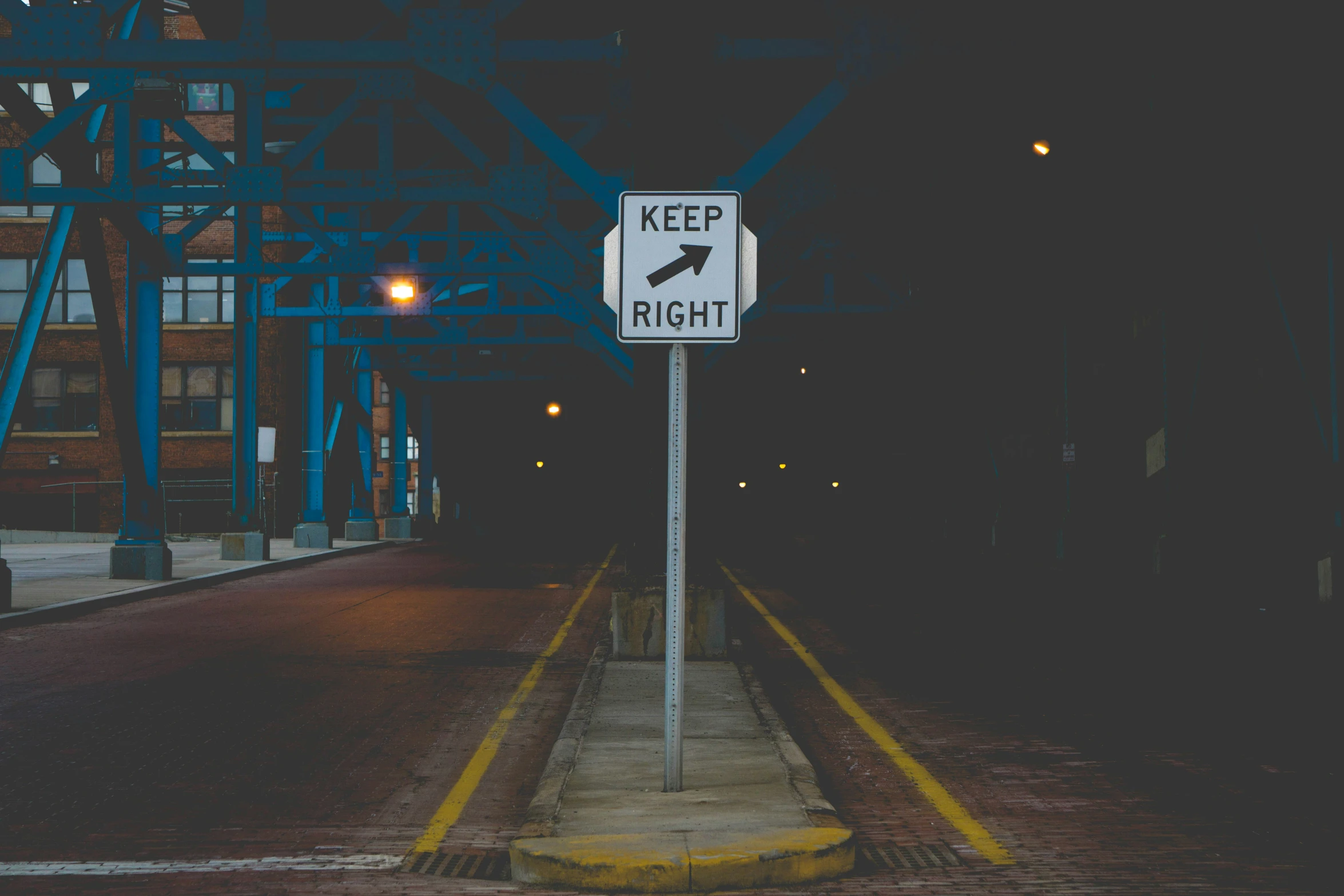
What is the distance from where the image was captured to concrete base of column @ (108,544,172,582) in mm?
22969

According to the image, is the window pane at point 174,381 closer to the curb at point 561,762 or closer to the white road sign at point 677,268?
the curb at point 561,762

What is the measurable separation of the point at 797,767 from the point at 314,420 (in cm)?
3266

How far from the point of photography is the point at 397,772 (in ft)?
24.9

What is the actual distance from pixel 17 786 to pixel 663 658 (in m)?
6.15

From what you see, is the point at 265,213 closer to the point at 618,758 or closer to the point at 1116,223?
the point at 1116,223

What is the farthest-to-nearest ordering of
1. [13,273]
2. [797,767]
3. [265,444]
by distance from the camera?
[13,273] < [265,444] < [797,767]

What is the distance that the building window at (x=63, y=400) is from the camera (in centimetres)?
5244

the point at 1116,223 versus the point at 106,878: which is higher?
the point at 1116,223

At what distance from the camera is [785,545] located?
46.2m

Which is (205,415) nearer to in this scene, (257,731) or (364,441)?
(364,441)

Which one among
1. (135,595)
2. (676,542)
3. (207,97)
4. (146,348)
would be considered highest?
(207,97)

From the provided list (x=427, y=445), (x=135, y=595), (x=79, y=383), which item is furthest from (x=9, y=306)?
(x=135, y=595)

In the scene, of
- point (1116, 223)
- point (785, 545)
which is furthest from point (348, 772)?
point (785, 545)

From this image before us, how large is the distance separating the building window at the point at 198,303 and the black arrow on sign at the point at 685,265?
49038mm
